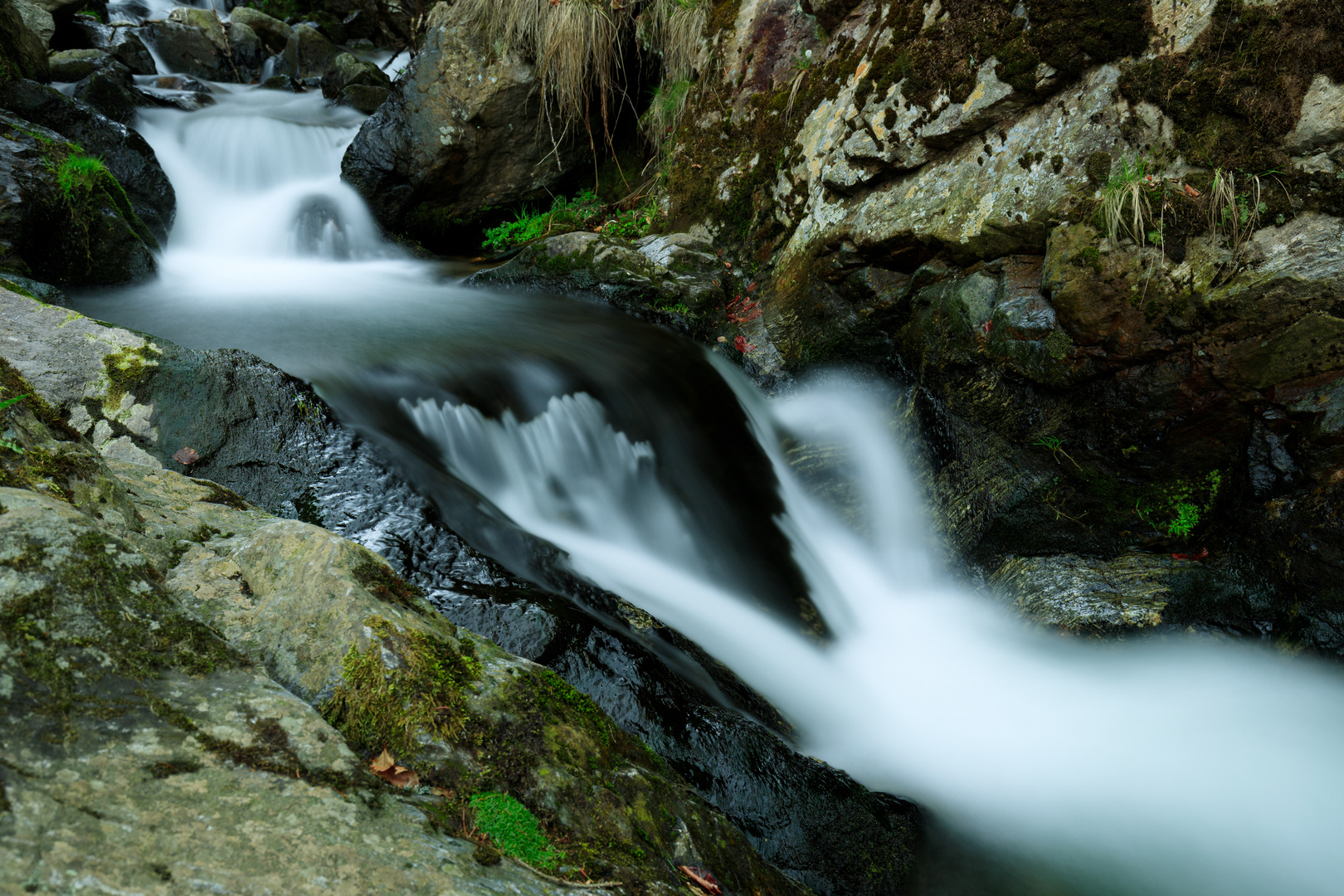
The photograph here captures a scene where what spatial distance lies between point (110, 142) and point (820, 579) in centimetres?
748

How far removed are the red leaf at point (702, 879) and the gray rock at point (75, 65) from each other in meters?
11.3

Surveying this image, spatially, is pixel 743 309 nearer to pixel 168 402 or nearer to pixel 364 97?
pixel 168 402

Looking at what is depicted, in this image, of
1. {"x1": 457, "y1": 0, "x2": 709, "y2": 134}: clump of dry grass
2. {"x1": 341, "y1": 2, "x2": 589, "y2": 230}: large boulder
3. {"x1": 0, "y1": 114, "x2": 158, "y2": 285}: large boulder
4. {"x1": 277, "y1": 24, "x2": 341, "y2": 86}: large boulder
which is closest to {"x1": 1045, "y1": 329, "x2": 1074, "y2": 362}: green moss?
{"x1": 457, "y1": 0, "x2": 709, "y2": 134}: clump of dry grass

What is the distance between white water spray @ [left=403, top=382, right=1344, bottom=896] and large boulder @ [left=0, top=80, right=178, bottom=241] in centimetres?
504

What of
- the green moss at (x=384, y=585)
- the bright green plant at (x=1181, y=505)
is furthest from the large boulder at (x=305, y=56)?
the bright green plant at (x=1181, y=505)

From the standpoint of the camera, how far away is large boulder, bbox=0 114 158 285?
16.1 ft

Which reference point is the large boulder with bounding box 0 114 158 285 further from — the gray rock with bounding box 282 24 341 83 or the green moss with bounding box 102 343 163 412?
the gray rock with bounding box 282 24 341 83

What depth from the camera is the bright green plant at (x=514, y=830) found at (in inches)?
57.4

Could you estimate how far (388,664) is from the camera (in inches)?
65.1

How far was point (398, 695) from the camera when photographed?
63.6 inches

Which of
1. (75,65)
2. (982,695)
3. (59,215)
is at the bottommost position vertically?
(982,695)

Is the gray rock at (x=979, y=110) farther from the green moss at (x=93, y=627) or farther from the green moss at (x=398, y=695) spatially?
the green moss at (x=93, y=627)

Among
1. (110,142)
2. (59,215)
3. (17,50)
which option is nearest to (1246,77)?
(59,215)

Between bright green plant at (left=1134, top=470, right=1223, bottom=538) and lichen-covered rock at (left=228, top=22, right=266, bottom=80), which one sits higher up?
lichen-covered rock at (left=228, top=22, right=266, bottom=80)
